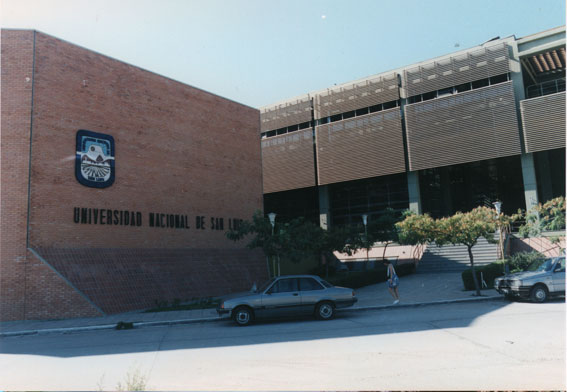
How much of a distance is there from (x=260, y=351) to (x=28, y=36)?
16.0 m

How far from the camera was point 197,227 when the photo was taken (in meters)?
22.6

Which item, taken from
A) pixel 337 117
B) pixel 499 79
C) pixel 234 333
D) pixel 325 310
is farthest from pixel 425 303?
pixel 337 117

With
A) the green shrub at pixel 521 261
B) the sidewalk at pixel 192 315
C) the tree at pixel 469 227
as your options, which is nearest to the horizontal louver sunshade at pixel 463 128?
the green shrub at pixel 521 261

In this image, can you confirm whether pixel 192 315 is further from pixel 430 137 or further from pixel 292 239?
pixel 430 137

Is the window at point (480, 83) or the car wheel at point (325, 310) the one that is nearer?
the car wheel at point (325, 310)

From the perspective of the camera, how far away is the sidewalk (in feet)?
44.1

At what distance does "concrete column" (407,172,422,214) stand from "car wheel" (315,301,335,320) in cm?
2145

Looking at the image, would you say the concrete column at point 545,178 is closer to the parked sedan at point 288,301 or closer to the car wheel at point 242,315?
the parked sedan at point 288,301

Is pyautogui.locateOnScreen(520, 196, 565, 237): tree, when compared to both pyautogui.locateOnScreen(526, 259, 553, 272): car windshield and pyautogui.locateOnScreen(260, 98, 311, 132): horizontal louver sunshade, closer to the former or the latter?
pyautogui.locateOnScreen(526, 259, 553, 272): car windshield

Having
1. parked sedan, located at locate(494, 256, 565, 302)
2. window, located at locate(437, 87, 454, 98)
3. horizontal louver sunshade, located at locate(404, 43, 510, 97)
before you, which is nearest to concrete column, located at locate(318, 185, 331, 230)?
horizontal louver sunshade, located at locate(404, 43, 510, 97)

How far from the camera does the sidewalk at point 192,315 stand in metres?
13.5

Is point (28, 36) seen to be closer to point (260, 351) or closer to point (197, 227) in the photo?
point (197, 227)

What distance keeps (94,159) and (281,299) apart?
431 inches

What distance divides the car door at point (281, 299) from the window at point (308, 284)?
160 mm
